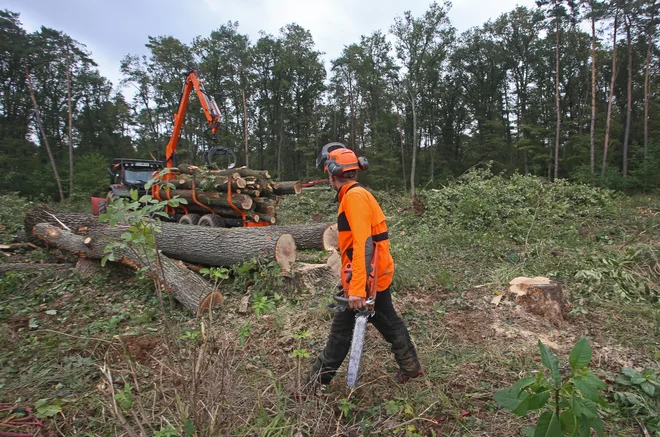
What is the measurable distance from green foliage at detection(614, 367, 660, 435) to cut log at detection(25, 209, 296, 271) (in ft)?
12.4

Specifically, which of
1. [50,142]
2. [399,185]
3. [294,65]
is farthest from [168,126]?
[399,185]

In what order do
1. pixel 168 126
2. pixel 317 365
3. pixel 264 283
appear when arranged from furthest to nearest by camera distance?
pixel 168 126 → pixel 264 283 → pixel 317 365

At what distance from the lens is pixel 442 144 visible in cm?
3562

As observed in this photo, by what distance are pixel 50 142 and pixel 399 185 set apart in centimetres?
3153

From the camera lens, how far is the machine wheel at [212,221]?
7546 millimetres

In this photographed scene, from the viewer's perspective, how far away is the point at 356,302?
7.98 feet

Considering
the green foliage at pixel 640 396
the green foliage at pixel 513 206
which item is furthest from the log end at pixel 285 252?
the green foliage at pixel 513 206

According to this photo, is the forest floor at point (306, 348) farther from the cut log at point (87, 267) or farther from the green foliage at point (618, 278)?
the cut log at point (87, 267)

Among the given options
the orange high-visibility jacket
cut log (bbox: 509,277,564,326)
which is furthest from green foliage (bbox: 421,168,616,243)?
the orange high-visibility jacket

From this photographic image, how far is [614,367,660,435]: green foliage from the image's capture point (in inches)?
94.1

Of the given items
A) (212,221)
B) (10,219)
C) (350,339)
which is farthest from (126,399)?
(10,219)

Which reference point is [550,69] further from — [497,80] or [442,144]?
[442,144]

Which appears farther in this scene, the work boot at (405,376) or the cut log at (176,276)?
the cut log at (176,276)

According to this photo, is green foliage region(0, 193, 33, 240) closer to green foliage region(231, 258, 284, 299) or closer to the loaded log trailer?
the loaded log trailer
